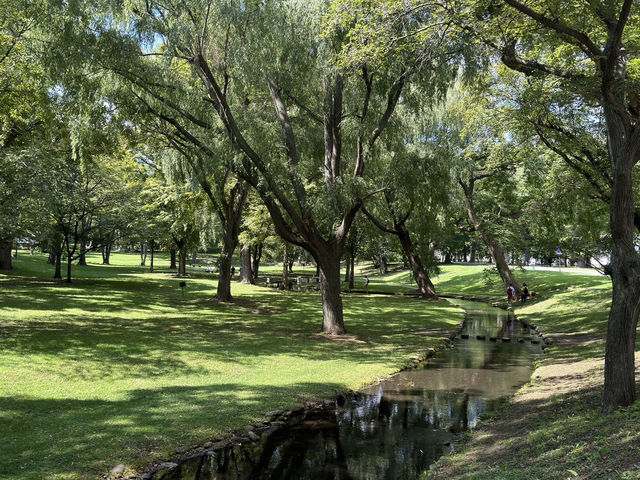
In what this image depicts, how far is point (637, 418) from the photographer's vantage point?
566 centimetres

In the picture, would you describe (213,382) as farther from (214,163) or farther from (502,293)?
(502,293)

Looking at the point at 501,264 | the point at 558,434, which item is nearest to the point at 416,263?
the point at 501,264

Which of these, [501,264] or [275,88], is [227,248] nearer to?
[275,88]

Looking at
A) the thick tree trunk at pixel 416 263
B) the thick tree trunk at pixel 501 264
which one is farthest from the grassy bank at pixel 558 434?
the thick tree trunk at pixel 501 264

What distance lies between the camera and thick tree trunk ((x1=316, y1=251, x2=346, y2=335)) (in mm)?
15062

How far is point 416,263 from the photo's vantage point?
31.1 metres

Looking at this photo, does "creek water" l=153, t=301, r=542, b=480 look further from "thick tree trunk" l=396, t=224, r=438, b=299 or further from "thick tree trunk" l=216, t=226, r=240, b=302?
"thick tree trunk" l=396, t=224, r=438, b=299

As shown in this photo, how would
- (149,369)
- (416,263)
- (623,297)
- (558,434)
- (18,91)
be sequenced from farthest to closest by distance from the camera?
(416,263) → (18,91) → (149,369) → (623,297) → (558,434)

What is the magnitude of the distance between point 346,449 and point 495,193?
2819 centimetres

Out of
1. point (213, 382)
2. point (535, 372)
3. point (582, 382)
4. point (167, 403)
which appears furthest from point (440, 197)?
point (167, 403)

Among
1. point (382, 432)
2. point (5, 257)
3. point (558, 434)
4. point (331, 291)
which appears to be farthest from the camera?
point (5, 257)

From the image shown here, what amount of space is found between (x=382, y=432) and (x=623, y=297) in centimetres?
419

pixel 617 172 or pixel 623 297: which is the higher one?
pixel 617 172

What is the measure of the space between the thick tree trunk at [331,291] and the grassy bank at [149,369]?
604 mm
